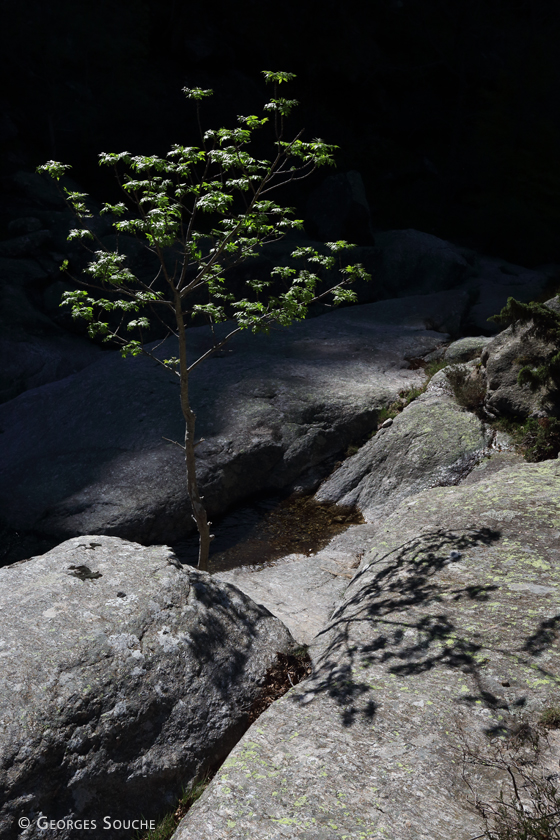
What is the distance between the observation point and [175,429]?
11.7 meters

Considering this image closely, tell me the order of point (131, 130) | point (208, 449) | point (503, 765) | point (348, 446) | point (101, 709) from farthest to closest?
point (131, 130) → point (348, 446) → point (208, 449) → point (101, 709) → point (503, 765)

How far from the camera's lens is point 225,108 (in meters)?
28.8

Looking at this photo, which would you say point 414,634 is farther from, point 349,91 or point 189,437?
point 349,91

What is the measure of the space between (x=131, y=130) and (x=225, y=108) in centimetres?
499

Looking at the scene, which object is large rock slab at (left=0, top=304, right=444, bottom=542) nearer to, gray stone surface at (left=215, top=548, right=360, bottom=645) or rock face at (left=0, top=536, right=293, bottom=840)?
gray stone surface at (left=215, top=548, right=360, bottom=645)

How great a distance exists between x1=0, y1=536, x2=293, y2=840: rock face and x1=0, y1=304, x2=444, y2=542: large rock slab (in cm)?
495

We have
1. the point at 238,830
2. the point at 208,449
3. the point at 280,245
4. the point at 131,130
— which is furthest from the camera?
the point at 131,130

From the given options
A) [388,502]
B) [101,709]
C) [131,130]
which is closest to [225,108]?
[131,130]

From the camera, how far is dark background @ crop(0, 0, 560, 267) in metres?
26.7

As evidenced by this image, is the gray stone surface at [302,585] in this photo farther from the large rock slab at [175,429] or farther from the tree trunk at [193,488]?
the large rock slab at [175,429]

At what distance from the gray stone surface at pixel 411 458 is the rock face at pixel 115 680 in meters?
5.18

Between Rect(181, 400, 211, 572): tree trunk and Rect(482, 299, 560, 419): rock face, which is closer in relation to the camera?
Rect(181, 400, 211, 572): tree trunk

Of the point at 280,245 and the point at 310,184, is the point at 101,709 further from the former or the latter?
the point at 310,184

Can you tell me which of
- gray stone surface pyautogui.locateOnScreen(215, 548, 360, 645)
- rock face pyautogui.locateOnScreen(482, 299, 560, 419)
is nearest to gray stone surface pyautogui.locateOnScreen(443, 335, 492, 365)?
rock face pyautogui.locateOnScreen(482, 299, 560, 419)
